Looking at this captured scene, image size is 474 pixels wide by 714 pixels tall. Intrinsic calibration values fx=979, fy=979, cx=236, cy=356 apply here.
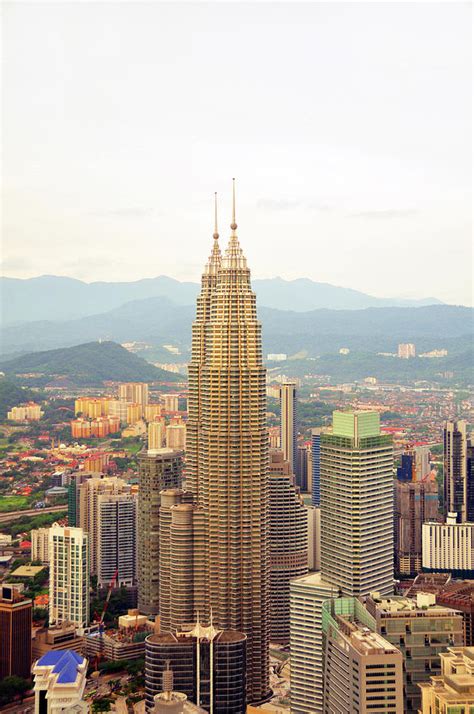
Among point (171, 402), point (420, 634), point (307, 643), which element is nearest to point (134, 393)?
point (171, 402)

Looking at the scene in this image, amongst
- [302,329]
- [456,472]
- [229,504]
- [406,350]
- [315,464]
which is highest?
[302,329]

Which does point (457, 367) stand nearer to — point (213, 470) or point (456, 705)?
point (213, 470)

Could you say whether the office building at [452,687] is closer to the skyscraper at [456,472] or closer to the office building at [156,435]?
the skyscraper at [456,472]

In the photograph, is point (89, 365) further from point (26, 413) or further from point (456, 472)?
point (456, 472)

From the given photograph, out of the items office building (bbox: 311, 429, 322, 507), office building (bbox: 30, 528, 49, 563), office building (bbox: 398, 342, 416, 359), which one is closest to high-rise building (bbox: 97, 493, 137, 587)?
office building (bbox: 30, 528, 49, 563)

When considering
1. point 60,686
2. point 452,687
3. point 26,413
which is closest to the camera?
point 452,687

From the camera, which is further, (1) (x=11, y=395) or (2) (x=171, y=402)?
(1) (x=11, y=395)
